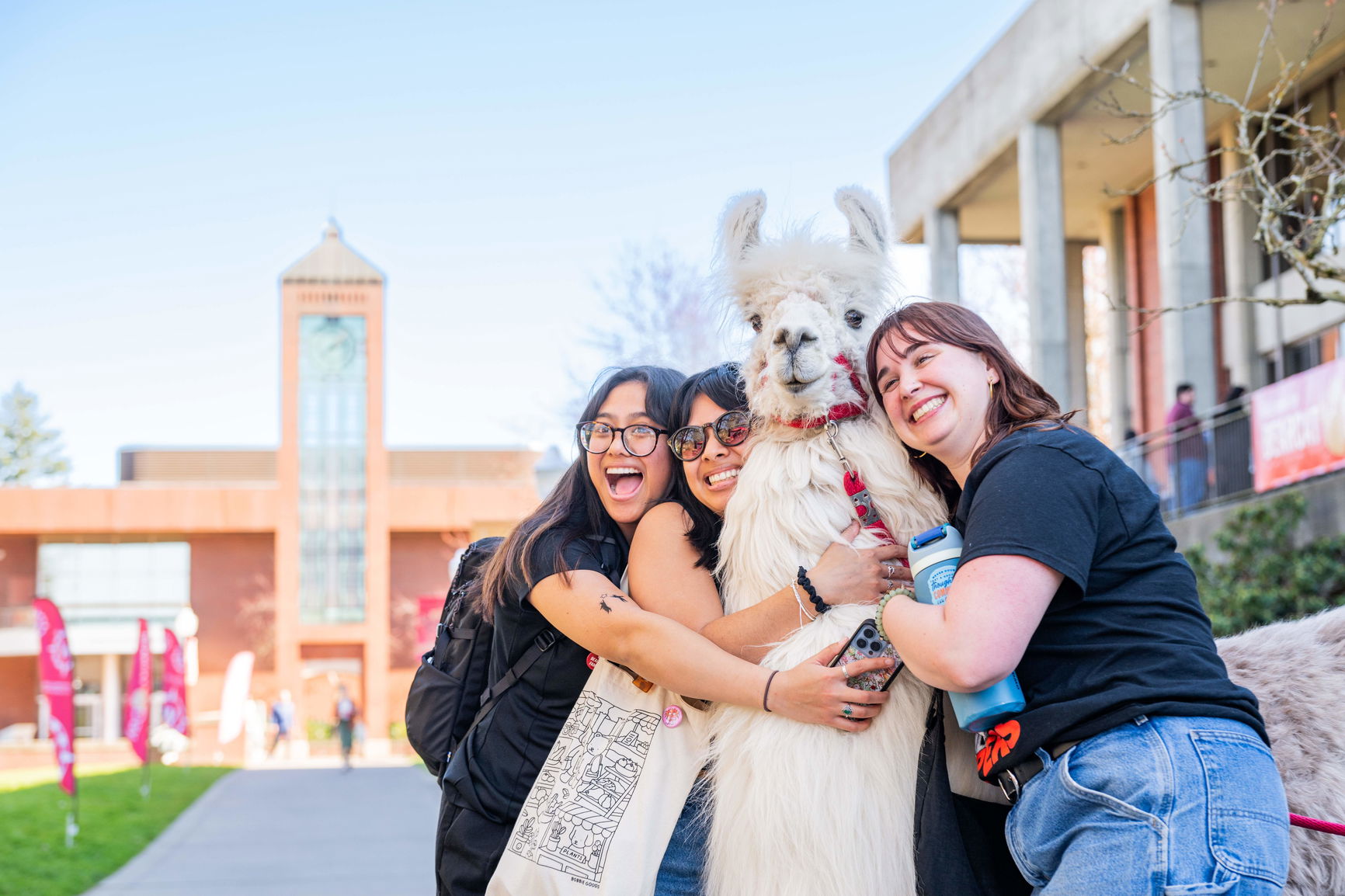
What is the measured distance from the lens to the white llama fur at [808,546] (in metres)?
2.48

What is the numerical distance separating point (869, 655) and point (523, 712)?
3.50 ft

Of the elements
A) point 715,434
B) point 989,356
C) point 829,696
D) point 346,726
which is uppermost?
point 989,356

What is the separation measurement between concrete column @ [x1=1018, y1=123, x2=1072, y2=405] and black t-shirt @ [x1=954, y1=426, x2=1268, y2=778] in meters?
16.5

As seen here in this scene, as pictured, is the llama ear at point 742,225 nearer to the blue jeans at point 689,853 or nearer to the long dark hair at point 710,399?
the long dark hair at point 710,399

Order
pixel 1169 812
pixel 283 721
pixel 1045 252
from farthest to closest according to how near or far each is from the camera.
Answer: pixel 283 721 → pixel 1045 252 → pixel 1169 812

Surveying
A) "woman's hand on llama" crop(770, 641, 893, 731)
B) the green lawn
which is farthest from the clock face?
"woman's hand on llama" crop(770, 641, 893, 731)

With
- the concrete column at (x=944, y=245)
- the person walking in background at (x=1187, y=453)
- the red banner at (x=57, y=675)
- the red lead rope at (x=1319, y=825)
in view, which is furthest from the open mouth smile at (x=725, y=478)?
the concrete column at (x=944, y=245)

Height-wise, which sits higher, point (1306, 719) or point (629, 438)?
point (629, 438)

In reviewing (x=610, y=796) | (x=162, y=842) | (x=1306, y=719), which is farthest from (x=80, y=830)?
(x=1306, y=719)

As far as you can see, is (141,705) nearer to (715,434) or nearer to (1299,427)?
(1299,427)

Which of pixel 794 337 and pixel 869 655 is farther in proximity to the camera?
pixel 794 337

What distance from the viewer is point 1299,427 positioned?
11773 millimetres

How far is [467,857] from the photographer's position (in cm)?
313

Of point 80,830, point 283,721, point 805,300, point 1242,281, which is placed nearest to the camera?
point 805,300
